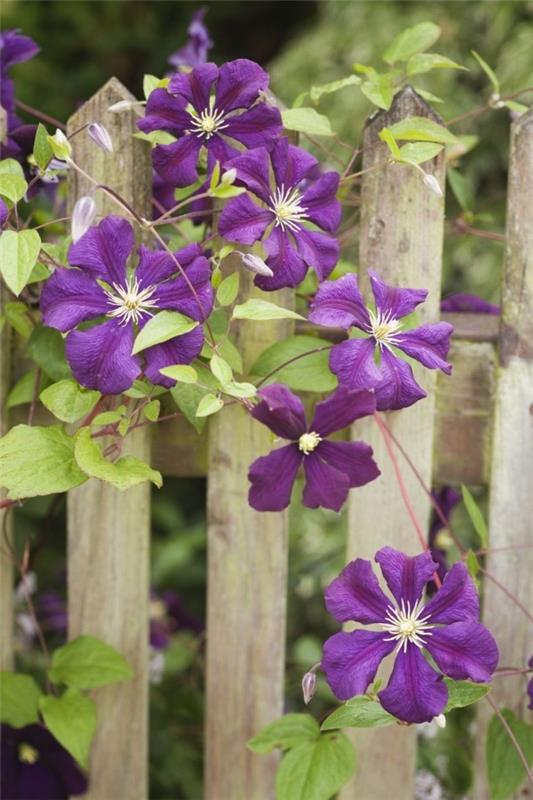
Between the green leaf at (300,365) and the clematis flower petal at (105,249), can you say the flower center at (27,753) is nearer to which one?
the green leaf at (300,365)

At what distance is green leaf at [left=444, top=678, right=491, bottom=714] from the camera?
1.15m

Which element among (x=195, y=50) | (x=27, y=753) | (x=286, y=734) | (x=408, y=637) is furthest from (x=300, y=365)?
(x=27, y=753)

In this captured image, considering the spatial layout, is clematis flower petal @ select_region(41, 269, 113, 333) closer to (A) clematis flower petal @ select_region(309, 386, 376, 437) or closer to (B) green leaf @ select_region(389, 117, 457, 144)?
(A) clematis flower petal @ select_region(309, 386, 376, 437)

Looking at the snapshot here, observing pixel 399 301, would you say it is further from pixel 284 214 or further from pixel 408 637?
pixel 408 637

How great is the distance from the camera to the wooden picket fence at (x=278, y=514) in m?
1.37

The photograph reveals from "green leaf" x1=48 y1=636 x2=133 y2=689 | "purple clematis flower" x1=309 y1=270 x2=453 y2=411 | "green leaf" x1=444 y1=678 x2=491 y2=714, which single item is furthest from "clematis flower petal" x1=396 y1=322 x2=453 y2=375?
"green leaf" x1=48 y1=636 x2=133 y2=689

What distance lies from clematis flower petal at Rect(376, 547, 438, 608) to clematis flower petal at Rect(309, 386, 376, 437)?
0.50ft

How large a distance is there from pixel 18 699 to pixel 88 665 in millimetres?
115

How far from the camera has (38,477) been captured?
1211mm

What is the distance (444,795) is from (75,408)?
3.14 feet

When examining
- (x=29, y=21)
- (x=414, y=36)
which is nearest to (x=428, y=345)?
(x=414, y=36)

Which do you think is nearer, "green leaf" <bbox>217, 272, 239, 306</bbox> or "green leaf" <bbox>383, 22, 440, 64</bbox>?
"green leaf" <bbox>217, 272, 239, 306</bbox>

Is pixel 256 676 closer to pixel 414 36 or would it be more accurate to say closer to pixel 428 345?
pixel 428 345

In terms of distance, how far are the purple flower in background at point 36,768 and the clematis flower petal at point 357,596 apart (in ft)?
1.98
